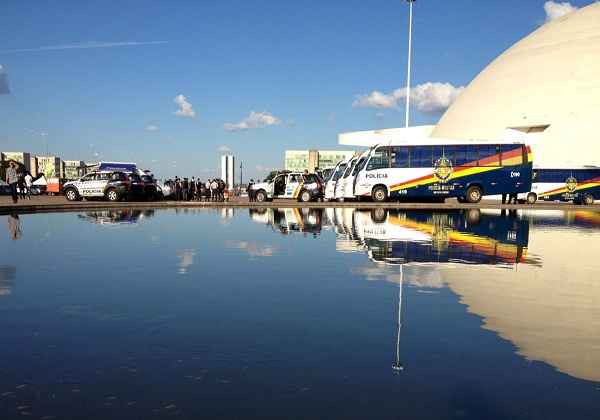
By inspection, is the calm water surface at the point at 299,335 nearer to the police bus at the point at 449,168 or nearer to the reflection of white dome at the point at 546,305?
the reflection of white dome at the point at 546,305

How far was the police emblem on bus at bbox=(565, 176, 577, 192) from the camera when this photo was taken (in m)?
38.4

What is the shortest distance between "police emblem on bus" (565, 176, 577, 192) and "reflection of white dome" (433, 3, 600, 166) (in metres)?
16.2

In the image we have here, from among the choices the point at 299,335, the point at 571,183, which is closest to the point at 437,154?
the point at 571,183

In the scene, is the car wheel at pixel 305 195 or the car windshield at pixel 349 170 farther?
the car wheel at pixel 305 195

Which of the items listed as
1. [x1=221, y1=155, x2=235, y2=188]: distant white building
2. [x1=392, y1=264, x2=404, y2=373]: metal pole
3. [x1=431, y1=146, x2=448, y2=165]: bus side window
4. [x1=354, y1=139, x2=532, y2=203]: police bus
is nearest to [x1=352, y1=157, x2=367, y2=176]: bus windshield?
[x1=354, y1=139, x2=532, y2=203]: police bus

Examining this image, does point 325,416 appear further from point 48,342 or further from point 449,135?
point 449,135

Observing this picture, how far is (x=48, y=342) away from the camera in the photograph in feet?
12.8

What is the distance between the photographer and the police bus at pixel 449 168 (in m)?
28.4

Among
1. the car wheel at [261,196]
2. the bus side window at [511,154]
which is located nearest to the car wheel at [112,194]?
the car wheel at [261,196]

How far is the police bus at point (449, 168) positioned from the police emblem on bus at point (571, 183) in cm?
1243

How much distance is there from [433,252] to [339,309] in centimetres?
443

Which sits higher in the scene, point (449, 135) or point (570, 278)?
point (449, 135)

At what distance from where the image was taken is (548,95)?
61.2 m

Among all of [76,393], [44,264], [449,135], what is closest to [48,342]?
[76,393]
